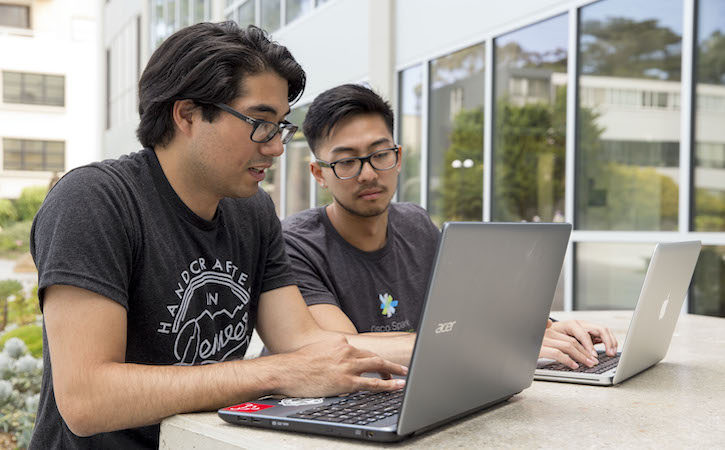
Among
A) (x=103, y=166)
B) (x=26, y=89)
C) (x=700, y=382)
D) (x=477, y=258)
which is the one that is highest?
(x=26, y=89)

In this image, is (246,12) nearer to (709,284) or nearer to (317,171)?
(709,284)

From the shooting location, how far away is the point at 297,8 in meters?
8.80

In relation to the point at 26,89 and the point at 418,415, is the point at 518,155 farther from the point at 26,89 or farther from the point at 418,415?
the point at 26,89

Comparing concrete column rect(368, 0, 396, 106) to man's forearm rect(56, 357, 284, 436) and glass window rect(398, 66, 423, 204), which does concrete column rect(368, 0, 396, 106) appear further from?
man's forearm rect(56, 357, 284, 436)

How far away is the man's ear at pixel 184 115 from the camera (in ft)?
5.35

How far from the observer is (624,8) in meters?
4.29

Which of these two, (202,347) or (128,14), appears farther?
(128,14)

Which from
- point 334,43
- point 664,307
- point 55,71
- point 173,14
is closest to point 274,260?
point 664,307

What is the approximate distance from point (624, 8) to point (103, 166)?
3.65 meters

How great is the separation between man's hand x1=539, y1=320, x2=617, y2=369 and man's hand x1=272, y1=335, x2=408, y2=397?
45 cm

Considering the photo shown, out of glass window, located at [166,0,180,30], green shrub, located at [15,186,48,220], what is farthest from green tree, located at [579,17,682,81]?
glass window, located at [166,0,180,30]

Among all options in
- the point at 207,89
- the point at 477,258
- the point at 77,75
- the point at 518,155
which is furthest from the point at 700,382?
the point at 77,75

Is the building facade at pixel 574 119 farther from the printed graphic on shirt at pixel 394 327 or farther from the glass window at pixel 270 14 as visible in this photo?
the glass window at pixel 270 14

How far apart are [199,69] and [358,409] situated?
84 centimetres
